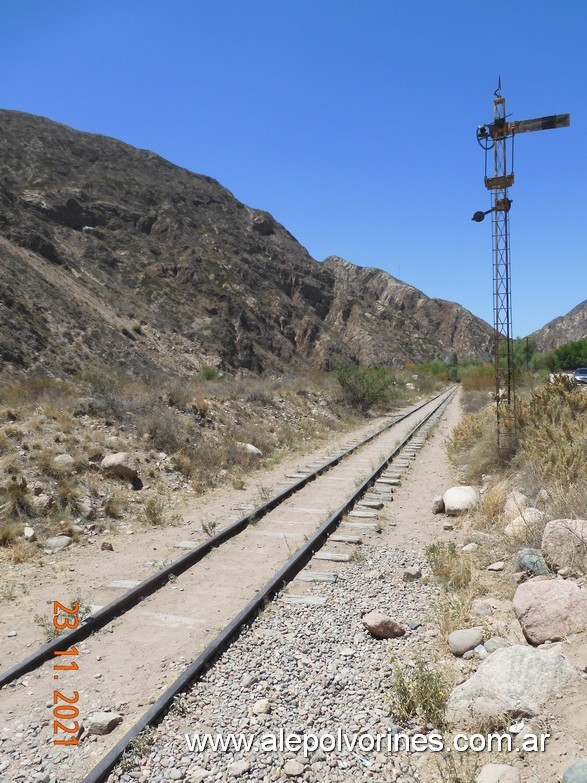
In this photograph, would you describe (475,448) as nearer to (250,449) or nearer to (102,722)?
(250,449)

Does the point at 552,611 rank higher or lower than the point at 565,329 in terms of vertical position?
lower

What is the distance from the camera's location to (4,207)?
36312mm

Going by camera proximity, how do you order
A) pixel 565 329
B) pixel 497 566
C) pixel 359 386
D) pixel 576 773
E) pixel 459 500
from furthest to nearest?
pixel 565 329, pixel 359 386, pixel 459 500, pixel 497 566, pixel 576 773

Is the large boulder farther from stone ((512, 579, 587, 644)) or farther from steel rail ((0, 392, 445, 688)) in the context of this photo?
steel rail ((0, 392, 445, 688))

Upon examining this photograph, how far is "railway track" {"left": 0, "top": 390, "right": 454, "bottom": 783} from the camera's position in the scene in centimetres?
409

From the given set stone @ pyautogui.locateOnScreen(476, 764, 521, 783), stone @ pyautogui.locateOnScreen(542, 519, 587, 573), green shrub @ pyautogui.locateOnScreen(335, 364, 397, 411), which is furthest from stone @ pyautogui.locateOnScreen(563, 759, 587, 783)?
green shrub @ pyautogui.locateOnScreen(335, 364, 397, 411)

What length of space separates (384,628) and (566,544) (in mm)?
1929

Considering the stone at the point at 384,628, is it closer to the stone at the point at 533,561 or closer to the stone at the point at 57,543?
A: the stone at the point at 533,561

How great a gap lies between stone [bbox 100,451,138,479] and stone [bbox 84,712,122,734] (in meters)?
6.77

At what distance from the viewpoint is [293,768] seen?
3.35m

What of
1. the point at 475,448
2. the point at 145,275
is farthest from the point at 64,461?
the point at 145,275

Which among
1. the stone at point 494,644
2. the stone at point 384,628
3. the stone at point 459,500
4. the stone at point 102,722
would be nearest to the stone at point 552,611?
the stone at point 494,644

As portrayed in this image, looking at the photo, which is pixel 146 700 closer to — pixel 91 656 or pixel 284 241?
pixel 91 656

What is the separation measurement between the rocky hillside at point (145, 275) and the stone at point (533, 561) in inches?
906
